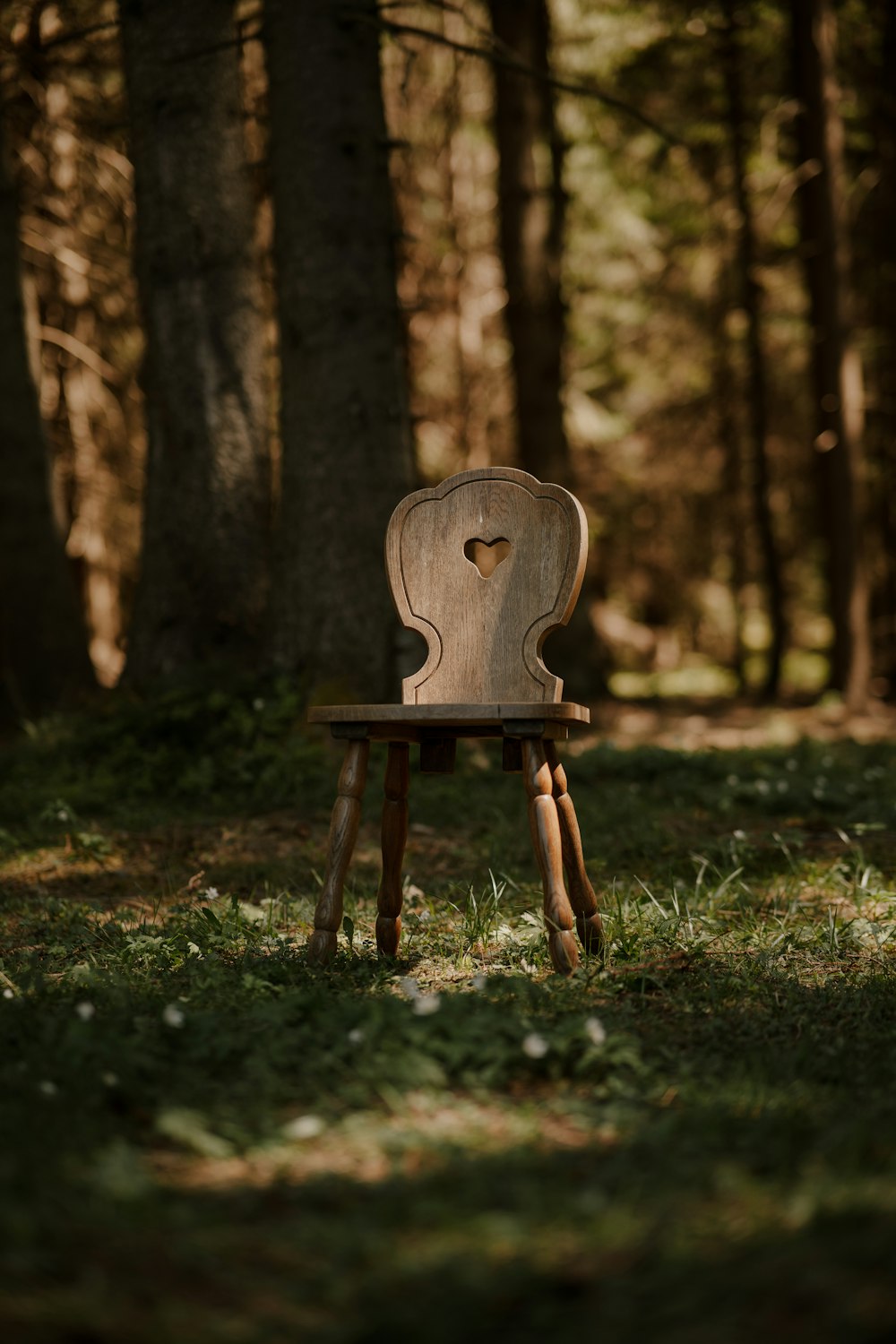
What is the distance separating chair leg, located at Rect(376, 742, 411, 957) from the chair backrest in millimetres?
269

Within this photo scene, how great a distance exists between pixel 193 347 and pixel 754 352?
30.9 ft

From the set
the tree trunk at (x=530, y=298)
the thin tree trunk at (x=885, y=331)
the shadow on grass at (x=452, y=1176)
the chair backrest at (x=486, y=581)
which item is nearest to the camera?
the shadow on grass at (x=452, y=1176)

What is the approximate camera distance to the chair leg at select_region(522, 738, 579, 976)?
357cm

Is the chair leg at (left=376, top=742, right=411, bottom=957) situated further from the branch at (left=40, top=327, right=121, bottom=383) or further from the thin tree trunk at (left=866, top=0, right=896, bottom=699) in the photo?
the thin tree trunk at (left=866, top=0, right=896, bottom=699)

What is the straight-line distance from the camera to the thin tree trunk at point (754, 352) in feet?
48.3

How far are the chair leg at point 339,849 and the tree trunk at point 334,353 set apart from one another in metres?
3.13

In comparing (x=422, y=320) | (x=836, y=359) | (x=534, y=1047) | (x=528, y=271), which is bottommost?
(x=534, y=1047)

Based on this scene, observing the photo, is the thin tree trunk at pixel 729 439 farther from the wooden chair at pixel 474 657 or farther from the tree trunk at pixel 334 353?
the wooden chair at pixel 474 657

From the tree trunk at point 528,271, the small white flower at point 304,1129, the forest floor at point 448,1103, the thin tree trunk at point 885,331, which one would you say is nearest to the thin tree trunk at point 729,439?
the thin tree trunk at point 885,331

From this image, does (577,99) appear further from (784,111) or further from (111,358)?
(111,358)

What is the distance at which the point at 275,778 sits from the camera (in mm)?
6418

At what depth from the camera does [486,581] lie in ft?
12.9

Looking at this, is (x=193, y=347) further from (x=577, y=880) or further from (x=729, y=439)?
(x=729, y=439)

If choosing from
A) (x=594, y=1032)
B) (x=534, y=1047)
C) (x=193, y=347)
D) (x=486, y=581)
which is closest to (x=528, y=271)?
(x=193, y=347)
